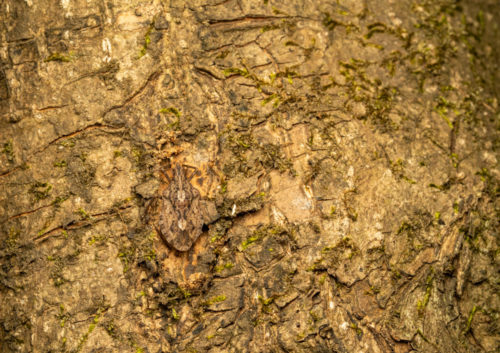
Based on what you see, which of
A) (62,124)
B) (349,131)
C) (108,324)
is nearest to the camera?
(108,324)

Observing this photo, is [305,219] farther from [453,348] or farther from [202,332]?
[453,348]

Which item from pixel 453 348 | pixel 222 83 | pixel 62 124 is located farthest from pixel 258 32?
pixel 453 348

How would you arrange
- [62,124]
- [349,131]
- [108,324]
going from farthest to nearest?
[349,131] → [62,124] → [108,324]

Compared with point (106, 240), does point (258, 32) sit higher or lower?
higher

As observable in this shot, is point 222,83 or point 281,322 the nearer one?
point 281,322
